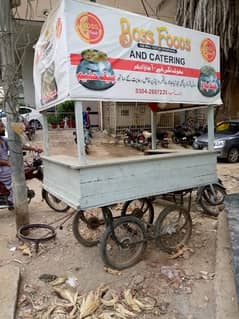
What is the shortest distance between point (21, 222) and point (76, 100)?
2345mm

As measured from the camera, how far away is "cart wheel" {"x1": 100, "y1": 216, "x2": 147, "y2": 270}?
3.17 metres

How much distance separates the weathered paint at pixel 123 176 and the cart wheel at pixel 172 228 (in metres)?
0.42

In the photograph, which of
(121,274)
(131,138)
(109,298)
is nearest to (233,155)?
(131,138)

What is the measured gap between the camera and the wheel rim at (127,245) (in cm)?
329

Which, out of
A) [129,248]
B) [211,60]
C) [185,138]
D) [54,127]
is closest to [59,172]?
[129,248]

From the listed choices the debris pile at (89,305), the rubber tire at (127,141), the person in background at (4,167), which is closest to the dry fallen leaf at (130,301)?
the debris pile at (89,305)

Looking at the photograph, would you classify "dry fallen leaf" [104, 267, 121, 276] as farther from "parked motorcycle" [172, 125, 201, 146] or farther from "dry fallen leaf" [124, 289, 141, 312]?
"parked motorcycle" [172, 125, 201, 146]

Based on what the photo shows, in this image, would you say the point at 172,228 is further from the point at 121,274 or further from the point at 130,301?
the point at 130,301

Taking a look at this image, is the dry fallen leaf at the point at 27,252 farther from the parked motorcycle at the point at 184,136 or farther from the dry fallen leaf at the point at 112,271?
the parked motorcycle at the point at 184,136

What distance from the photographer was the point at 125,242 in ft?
10.9

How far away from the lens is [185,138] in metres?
12.9

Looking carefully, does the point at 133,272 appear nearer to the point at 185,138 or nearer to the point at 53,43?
the point at 53,43

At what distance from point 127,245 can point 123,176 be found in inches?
36.1

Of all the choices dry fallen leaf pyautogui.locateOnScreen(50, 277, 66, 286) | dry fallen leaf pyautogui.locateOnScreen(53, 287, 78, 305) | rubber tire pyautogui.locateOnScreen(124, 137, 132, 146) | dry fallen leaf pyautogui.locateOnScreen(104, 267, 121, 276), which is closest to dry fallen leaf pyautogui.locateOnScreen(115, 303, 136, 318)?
dry fallen leaf pyautogui.locateOnScreen(53, 287, 78, 305)
